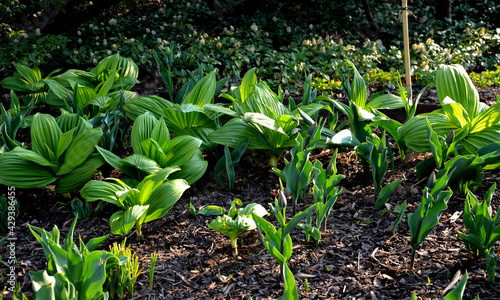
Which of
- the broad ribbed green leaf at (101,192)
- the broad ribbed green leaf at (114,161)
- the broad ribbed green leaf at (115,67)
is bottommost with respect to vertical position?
the broad ribbed green leaf at (101,192)

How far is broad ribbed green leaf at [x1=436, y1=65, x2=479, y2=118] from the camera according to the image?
257 cm

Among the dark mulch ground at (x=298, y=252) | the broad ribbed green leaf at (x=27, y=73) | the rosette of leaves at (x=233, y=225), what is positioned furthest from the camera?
the broad ribbed green leaf at (x=27, y=73)

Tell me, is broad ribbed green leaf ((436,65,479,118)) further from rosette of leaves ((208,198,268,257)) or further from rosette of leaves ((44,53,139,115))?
rosette of leaves ((44,53,139,115))

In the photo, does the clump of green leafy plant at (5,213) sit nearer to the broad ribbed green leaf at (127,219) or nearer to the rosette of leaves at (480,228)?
the broad ribbed green leaf at (127,219)

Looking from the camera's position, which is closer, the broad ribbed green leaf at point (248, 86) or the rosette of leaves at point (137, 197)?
the rosette of leaves at point (137, 197)

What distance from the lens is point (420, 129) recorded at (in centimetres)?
248

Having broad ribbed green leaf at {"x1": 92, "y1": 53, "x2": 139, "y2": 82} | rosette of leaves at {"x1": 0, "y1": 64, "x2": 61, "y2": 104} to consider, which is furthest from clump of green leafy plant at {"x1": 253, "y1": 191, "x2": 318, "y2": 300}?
rosette of leaves at {"x1": 0, "y1": 64, "x2": 61, "y2": 104}

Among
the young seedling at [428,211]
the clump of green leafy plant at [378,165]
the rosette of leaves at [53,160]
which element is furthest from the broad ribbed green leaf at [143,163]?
the young seedling at [428,211]

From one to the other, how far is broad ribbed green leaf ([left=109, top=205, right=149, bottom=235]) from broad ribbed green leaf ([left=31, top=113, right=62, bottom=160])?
657 millimetres

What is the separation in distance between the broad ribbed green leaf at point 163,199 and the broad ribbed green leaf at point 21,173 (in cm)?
60

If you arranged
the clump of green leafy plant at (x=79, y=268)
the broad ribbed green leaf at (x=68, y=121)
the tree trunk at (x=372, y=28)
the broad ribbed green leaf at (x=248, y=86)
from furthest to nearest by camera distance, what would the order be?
the tree trunk at (x=372, y=28), the broad ribbed green leaf at (x=248, y=86), the broad ribbed green leaf at (x=68, y=121), the clump of green leafy plant at (x=79, y=268)

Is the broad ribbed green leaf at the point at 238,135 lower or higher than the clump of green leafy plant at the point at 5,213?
higher

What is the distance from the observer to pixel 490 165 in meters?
2.30

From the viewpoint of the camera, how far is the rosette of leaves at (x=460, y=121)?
242 cm
